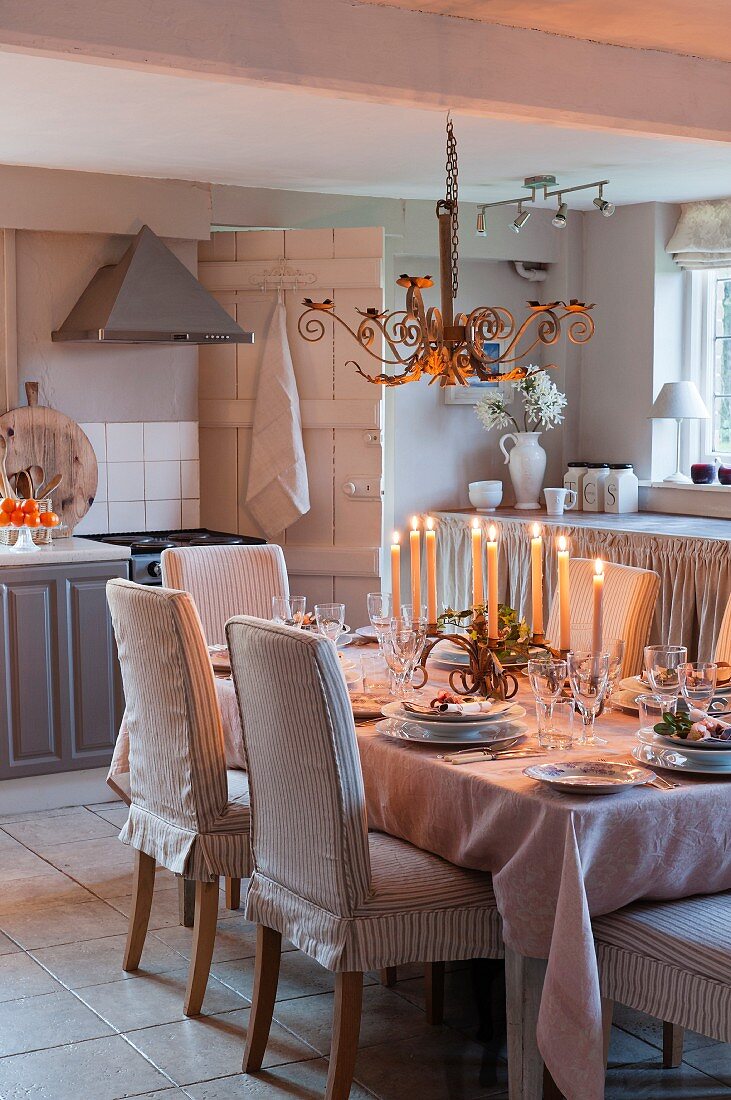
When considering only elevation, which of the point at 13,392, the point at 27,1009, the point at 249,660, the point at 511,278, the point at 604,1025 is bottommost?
the point at 27,1009

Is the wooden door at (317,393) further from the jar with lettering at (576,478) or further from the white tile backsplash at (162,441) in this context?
the jar with lettering at (576,478)

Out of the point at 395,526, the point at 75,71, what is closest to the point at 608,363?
the point at 395,526

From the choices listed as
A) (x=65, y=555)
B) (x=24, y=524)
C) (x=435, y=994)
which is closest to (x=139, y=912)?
(x=435, y=994)

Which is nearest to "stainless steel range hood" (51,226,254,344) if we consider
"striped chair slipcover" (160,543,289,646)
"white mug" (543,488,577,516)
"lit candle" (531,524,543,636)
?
"striped chair slipcover" (160,543,289,646)

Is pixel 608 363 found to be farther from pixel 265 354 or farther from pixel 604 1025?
pixel 604 1025

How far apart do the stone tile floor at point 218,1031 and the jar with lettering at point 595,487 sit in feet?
10.4

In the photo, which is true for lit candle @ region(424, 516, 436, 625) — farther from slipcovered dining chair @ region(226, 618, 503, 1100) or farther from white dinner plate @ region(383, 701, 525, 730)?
slipcovered dining chair @ region(226, 618, 503, 1100)

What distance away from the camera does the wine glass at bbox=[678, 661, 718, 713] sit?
256 centimetres

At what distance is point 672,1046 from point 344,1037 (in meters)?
0.74

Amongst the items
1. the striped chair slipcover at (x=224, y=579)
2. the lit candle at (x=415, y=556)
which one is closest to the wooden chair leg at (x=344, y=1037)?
the lit candle at (x=415, y=556)

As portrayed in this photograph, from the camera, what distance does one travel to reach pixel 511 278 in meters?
6.48

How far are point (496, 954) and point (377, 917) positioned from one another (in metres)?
0.25

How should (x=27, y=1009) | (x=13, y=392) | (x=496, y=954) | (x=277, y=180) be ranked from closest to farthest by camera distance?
(x=496, y=954) < (x=27, y=1009) < (x=13, y=392) < (x=277, y=180)

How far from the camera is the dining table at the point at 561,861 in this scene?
2146 millimetres
